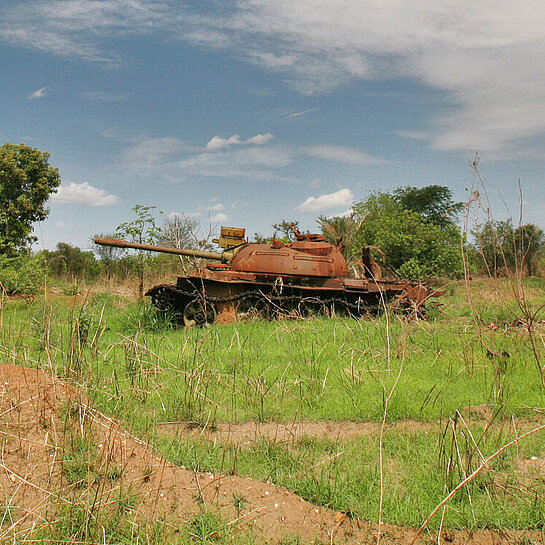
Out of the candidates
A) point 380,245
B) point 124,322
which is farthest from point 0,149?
point 380,245

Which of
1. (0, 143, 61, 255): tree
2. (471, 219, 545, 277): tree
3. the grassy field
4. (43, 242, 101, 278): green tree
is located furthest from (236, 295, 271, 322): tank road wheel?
(43, 242, 101, 278): green tree

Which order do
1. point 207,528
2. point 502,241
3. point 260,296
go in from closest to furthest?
point 207,528 → point 502,241 → point 260,296

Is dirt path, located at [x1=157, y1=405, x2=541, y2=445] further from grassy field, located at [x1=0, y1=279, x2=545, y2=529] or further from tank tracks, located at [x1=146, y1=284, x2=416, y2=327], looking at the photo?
tank tracks, located at [x1=146, y1=284, x2=416, y2=327]

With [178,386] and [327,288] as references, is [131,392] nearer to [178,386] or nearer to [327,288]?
[178,386]

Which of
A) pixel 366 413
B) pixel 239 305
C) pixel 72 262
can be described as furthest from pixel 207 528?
pixel 72 262

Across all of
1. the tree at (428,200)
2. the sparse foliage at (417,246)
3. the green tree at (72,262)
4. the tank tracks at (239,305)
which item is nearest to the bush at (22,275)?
the tank tracks at (239,305)

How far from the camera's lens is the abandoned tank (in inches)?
415

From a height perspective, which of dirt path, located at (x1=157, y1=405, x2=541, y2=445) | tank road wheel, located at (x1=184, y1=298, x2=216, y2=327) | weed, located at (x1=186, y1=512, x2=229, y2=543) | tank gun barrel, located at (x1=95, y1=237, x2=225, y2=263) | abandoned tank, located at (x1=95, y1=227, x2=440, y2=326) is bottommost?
weed, located at (x1=186, y1=512, x2=229, y2=543)

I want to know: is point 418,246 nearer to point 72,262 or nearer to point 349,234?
point 349,234

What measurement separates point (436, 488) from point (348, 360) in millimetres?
3253

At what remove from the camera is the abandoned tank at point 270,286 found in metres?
10.5

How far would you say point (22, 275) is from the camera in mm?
14930

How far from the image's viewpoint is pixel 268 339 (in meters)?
8.18

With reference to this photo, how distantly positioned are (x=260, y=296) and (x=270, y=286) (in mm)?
299
